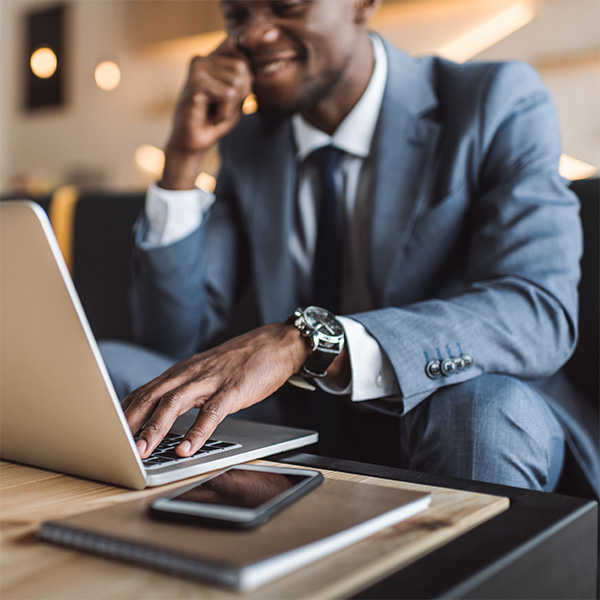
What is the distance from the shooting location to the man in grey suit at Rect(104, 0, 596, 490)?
0.78m

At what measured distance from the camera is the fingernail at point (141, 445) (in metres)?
0.57

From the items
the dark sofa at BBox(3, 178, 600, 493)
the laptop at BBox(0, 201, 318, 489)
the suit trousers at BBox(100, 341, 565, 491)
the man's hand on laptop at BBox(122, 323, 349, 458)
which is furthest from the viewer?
the dark sofa at BBox(3, 178, 600, 493)

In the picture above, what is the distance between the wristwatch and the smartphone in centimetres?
27

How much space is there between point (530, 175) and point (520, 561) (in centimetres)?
75

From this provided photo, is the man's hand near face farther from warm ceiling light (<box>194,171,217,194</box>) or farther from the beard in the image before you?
warm ceiling light (<box>194,171,217,194</box>)

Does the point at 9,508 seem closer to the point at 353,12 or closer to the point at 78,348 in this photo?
the point at 78,348

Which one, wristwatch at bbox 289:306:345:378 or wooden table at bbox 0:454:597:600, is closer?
wooden table at bbox 0:454:597:600

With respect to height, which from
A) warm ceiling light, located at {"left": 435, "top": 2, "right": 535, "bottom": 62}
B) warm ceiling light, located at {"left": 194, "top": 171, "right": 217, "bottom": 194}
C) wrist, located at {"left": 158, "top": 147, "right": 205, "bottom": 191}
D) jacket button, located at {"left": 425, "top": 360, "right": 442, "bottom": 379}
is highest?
warm ceiling light, located at {"left": 435, "top": 2, "right": 535, "bottom": 62}

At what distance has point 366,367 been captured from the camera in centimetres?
82

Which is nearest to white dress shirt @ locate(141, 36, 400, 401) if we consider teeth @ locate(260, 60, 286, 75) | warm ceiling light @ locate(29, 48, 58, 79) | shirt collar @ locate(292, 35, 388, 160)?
shirt collar @ locate(292, 35, 388, 160)

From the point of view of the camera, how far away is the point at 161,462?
0.58 meters

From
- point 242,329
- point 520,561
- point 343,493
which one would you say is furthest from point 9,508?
point 242,329

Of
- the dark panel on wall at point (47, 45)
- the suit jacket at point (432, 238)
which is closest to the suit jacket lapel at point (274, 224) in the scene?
the suit jacket at point (432, 238)

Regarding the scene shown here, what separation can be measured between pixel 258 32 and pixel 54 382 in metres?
0.88
